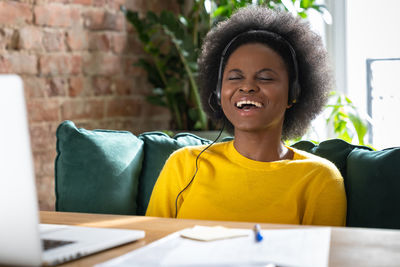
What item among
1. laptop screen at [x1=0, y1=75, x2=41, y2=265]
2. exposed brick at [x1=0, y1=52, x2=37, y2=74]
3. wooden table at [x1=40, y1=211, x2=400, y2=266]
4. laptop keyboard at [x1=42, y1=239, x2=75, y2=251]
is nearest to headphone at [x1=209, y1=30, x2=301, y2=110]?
wooden table at [x1=40, y1=211, x2=400, y2=266]

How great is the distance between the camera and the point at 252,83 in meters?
1.44

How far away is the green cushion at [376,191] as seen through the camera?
1.37 meters

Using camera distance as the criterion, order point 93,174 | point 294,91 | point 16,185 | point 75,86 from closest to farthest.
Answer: point 16,185
point 294,91
point 93,174
point 75,86

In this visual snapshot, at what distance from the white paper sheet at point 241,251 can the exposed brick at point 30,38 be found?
192 centimetres

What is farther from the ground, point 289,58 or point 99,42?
point 99,42

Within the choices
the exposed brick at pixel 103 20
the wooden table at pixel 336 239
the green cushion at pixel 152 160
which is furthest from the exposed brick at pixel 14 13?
the wooden table at pixel 336 239

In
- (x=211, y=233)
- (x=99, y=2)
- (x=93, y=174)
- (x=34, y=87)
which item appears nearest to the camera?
(x=211, y=233)

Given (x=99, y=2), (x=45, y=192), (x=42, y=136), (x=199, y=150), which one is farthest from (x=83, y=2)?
(x=199, y=150)

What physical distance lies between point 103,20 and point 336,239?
93.2 inches

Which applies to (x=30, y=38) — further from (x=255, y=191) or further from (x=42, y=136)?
(x=255, y=191)

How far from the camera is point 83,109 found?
9.46ft

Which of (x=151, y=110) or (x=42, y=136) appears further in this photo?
(x=151, y=110)

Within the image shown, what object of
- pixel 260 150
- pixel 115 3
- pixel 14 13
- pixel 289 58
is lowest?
pixel 260 150

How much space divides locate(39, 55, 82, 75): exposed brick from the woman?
1.28 metres
